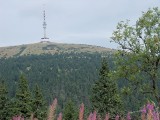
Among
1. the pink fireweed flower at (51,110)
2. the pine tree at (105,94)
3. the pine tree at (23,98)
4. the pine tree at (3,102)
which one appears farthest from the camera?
the pine tree at (3,102)

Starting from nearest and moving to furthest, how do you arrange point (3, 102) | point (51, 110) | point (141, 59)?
point (51, 110) < point (141, 59) < point (3, 102)

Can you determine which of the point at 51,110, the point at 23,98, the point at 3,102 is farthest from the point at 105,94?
the point at 51,110

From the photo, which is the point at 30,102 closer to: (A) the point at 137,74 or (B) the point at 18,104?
(B) the point at 18,104

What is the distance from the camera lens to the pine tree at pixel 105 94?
57375mm

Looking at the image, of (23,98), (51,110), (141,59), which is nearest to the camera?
(51,110)

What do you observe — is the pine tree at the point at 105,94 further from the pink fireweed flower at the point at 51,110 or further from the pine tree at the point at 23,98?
the pink fireweed flower at the point at 51,110

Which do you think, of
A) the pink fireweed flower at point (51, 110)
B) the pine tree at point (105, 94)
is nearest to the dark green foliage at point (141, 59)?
the pine tree at point (105, 94)

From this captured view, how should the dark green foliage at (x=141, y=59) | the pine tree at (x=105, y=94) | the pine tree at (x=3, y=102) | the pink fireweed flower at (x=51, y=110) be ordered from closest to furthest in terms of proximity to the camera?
the pink fireweed flower at (x=51, y=110) < the dark green foliage at (x=141, y=59) < the pine tree at (x=105, y=94) < the pine tree at (x=3, y=102)

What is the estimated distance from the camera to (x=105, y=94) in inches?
2282

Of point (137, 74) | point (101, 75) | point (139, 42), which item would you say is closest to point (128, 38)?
point (139, 42)

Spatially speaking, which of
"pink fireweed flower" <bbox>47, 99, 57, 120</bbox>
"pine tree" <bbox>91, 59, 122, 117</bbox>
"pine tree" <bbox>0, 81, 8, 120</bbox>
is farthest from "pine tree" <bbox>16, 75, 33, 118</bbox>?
"pink fireweed flower" <bbox>47, 99, 57, 120</bbox>

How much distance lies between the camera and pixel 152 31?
4222cm

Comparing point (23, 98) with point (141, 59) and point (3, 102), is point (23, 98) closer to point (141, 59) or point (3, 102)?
point (3, 102)

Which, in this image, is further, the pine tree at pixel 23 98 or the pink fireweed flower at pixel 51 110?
the pine tree at pixel 23 98
